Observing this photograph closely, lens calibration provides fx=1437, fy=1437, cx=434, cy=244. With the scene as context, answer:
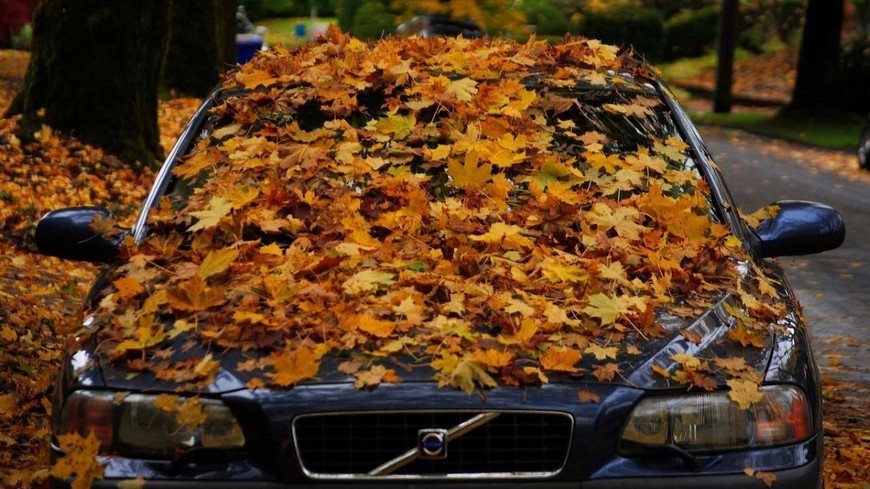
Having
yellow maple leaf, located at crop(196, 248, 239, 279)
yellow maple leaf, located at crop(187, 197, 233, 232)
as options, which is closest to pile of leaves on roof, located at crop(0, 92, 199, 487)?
yellow maple leaf, located at crop(196, 248, 239, 279)

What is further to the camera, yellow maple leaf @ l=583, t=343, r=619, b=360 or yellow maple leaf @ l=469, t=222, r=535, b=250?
yellow maple leaf @ l=469, t=222, r=535, b=250

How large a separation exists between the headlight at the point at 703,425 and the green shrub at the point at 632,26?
138 feet

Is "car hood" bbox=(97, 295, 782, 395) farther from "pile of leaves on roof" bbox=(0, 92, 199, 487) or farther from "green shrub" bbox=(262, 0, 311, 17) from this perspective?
"green shrub" bbox=(262, 0, 311, 17)

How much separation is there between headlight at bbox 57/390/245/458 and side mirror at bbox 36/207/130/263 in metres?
0.97

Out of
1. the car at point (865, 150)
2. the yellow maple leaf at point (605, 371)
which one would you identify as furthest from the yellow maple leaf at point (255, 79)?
the car at point (865, 150)

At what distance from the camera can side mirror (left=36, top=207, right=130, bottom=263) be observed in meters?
4.42

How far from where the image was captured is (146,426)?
3.45 meters

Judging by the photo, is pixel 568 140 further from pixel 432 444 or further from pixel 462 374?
pixel 432 444

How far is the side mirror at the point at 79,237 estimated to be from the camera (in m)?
4.42

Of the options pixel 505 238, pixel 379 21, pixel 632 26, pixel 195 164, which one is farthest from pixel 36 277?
pixel 632 26

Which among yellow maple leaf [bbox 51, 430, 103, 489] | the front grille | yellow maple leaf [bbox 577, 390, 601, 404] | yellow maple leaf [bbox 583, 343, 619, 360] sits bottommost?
yellow maple leaf [bbox 51, 430, 103, 489]

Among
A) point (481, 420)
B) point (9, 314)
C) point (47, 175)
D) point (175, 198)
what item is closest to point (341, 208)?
point (175, 198)

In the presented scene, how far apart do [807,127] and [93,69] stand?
18.9 metres

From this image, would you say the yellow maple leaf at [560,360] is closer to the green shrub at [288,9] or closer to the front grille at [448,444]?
the front grille at [448,444]
